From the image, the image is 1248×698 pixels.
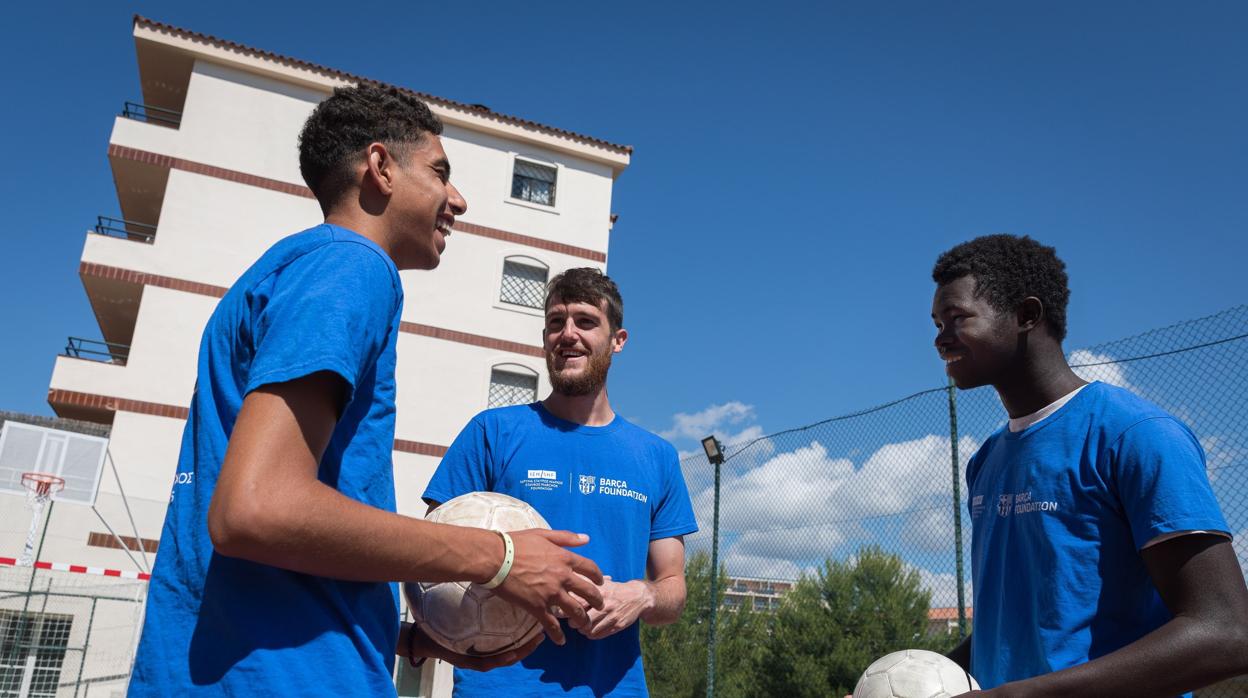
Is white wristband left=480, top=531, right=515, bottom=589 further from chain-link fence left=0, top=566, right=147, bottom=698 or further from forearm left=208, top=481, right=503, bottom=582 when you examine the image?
chain-link fence left=0, top=566, right=147, bottom=698

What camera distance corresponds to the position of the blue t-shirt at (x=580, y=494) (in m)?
3.21

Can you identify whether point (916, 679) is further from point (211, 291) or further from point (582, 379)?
point (211, 291)

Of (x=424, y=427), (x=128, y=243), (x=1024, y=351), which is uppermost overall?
(x=128, y=243)

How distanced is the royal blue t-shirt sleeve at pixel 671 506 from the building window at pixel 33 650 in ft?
49.4

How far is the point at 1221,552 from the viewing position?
2094mm

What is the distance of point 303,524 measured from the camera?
1409 mm

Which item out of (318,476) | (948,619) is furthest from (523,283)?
(318,476)

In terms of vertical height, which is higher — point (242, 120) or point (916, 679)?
point (242, 120)

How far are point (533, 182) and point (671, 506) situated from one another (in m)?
21.0

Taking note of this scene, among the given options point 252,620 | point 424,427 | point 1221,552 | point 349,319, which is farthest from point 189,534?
point 424,427

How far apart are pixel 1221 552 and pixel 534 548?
1626 mm

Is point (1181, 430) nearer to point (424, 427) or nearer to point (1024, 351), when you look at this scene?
point (1024, 351)

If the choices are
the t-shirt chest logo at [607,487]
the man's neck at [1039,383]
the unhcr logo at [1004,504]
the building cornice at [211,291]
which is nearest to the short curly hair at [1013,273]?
the man's neck at [1039,383]

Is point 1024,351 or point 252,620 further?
point 1024,351
